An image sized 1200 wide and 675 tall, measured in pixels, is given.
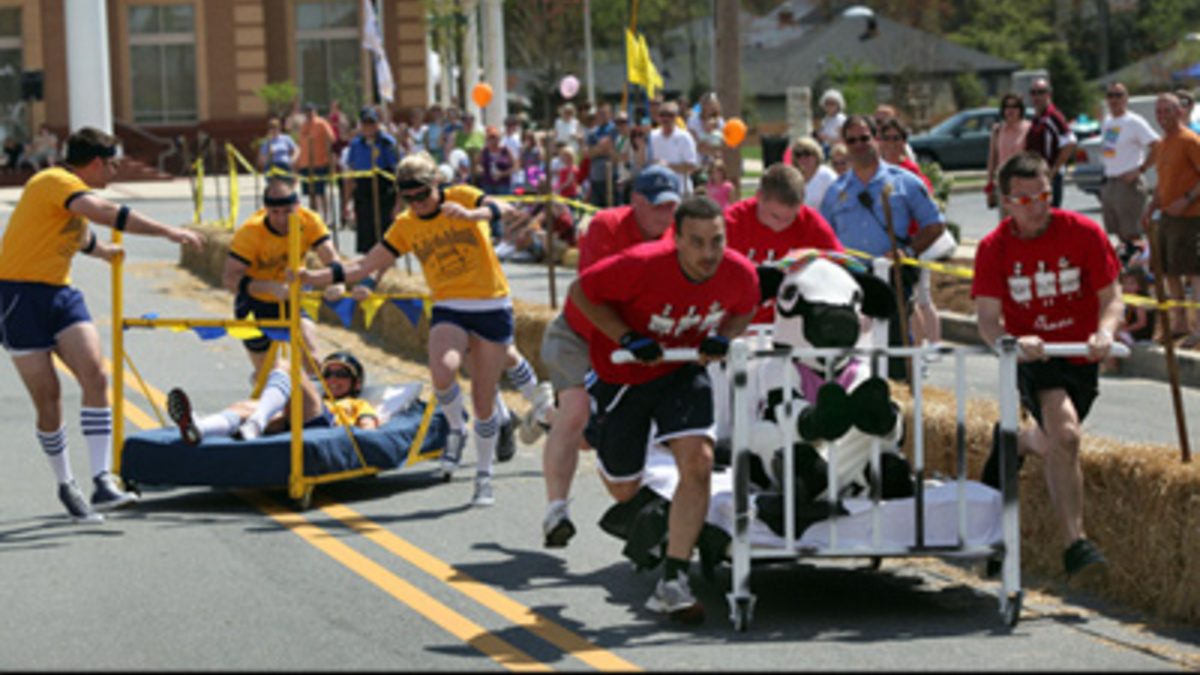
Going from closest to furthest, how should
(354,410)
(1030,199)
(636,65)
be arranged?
(1030,199), (354,410), (636,65)

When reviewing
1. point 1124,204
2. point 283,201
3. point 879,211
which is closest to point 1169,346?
point 879,211

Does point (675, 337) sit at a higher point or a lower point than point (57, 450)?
higher

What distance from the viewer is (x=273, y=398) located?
11.3 meters

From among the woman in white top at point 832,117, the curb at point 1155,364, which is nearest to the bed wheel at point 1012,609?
the curb at point 1155,364

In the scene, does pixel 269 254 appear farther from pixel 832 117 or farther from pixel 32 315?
pixel 832 117

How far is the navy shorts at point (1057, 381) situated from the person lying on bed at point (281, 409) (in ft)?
13.6

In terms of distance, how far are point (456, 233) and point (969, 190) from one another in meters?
29.1

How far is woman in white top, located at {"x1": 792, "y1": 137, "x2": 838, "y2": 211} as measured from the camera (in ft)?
46.7

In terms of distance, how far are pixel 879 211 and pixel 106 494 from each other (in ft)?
16.8

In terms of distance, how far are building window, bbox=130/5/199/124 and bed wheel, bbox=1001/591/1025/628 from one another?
52159 millimetres

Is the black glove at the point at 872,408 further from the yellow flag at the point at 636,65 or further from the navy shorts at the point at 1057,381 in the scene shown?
the yellow flag at the point at 636,65

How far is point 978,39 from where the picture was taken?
9150 cm

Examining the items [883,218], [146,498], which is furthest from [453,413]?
[883,218]

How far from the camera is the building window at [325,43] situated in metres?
58.1
